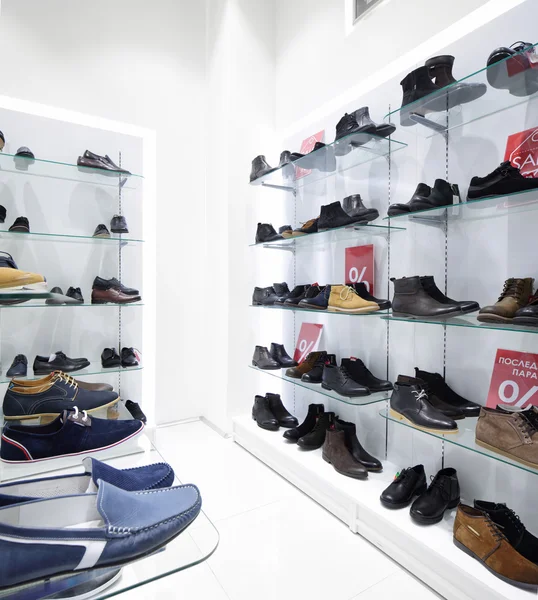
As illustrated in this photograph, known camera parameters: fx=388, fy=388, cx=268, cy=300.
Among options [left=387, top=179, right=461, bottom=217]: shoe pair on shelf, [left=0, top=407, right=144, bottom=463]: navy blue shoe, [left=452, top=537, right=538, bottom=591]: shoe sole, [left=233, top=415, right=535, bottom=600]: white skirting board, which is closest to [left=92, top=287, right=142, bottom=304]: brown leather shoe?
[left=233, top=415, right=535, bottom=600]: white skirting board

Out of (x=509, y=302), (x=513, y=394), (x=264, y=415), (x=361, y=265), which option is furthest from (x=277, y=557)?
(x=361, y=265)

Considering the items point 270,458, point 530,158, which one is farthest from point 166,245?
point 530,158

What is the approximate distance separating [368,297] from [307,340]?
93cm

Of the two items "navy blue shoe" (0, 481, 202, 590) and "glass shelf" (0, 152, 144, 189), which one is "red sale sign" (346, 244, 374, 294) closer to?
"glass shelf" (0, 152, 144, 189)

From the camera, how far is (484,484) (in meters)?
1.97

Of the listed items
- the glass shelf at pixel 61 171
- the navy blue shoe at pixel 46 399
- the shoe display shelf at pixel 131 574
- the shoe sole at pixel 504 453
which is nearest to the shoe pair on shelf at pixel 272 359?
the navy blue shoe at pixel 46 399

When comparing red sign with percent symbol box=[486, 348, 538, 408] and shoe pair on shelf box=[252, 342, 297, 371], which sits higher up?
red sign with percent symbol box=[486, 348, 538, 408]

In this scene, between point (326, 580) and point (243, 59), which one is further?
point (243, 59)

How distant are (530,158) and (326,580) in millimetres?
2131

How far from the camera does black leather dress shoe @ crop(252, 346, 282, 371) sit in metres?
3.13

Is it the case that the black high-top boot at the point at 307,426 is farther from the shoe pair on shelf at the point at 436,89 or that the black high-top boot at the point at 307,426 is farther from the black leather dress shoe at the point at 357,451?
the shoe pair on shelf at the point at 436,89

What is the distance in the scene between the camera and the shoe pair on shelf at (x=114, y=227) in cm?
319

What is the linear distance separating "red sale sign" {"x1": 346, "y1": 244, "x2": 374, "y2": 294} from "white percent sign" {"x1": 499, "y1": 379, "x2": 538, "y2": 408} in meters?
1.00

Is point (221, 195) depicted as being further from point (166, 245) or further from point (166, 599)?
point (166, 599)
